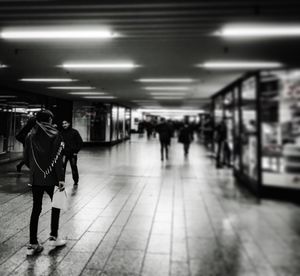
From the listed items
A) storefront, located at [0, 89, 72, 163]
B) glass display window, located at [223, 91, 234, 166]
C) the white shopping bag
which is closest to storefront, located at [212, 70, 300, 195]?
glass display window, located at [223, 91, 234, 166]

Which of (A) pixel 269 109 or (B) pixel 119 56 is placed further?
(B) pixel 119 56

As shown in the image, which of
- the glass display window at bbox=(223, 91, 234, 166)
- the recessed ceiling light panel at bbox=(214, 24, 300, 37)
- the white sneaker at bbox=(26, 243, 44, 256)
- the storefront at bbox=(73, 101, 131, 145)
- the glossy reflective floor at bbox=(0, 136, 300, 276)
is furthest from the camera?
the storefront at bbox=(73, 101, 131, 145)

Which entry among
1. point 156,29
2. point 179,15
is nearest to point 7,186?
point 156,29

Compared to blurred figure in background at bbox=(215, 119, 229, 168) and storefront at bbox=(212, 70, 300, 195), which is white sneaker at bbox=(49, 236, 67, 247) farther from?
blurred figure in background at bbox=(215, 119, 229, 168)

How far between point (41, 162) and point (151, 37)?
297 cm

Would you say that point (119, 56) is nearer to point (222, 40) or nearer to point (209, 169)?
point (222, 40)

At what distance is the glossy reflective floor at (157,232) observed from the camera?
266 cm

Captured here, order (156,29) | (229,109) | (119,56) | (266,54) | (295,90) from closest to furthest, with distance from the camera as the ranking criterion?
(295,90), (156,29), (266,54), (119,56), (229,109)

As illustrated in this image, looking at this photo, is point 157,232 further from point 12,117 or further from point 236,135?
point 12,117

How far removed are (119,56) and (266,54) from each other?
9.99 ft

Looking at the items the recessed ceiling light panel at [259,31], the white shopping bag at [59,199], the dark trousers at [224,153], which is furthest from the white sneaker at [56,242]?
the dark trousers at [224,153]

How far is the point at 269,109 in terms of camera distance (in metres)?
4.71

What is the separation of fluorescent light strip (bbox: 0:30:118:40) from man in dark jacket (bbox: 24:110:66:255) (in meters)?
2.08

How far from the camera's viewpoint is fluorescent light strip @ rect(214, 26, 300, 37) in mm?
4133
